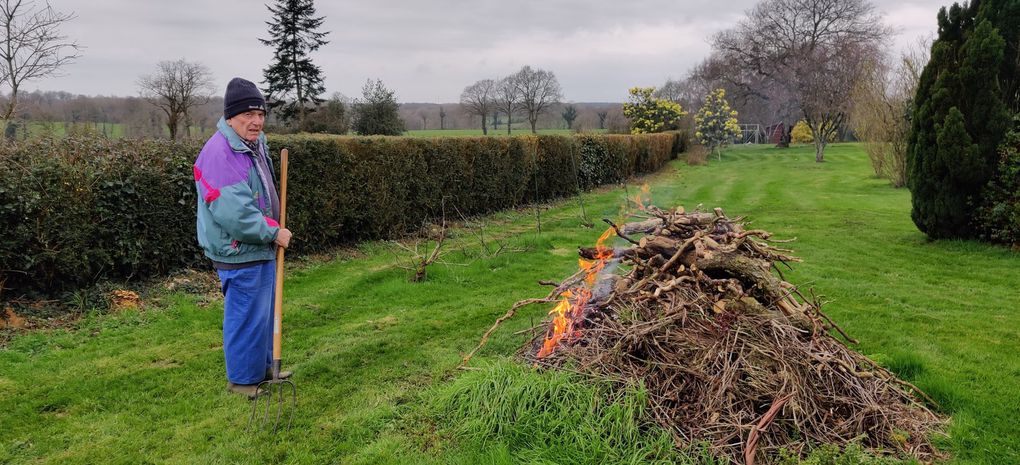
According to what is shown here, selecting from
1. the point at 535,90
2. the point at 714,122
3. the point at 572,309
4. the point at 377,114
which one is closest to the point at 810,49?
the point at 714,122

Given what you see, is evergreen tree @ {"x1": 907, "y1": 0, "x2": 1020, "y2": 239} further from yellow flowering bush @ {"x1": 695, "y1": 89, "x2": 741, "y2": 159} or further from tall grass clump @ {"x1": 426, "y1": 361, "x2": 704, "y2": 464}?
yellow flowering bush @ {"x1": 695, "y1": 89, "x2": 741, "y2": 159}

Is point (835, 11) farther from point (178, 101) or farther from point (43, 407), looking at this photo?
point (43, 407)

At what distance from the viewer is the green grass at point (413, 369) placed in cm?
325

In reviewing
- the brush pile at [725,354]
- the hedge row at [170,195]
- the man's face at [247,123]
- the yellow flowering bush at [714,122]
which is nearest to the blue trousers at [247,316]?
the man's face at [247,123]

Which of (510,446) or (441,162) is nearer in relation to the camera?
(510,446)

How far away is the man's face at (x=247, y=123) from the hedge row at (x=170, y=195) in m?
3.06

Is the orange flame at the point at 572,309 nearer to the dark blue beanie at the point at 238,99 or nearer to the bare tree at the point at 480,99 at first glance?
the dark blue beanie at the point at 238,99

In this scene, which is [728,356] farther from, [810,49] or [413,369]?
[810,49]

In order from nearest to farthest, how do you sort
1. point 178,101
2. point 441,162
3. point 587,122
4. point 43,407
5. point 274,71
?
point 43,407 → point 441,162 → point 178,101 → point 274,71 → point 587,122

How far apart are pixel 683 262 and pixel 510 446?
1.74 meters

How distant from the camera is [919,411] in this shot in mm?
3551

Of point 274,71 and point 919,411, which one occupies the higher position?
point 274,71

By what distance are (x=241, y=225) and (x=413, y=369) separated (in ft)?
5.63

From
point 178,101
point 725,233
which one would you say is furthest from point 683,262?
point 178,101
